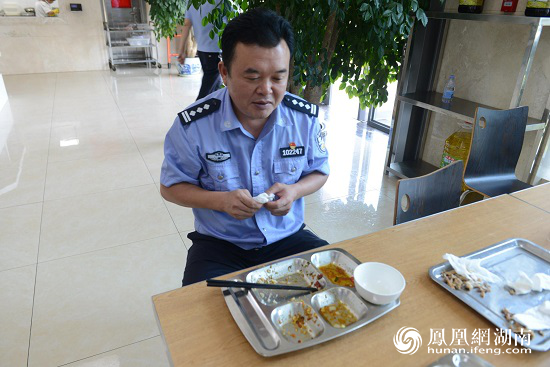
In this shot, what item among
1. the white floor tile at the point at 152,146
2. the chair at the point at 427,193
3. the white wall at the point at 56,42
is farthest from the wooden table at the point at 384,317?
the white wall at the point at 56,42

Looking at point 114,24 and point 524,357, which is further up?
point 114,24

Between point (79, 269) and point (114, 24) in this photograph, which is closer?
point (79, 269)

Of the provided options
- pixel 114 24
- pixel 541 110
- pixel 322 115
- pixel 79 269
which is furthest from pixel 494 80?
pixel 114 24

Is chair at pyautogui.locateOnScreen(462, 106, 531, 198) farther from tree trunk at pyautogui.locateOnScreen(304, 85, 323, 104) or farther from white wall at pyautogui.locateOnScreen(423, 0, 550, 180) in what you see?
tree trunk at pyautogui.locateOnScreen(304, 85, 323, 104)

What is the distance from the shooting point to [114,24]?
287 inches

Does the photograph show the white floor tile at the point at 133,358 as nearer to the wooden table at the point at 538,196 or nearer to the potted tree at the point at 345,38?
the wooden table at the point at 538,196

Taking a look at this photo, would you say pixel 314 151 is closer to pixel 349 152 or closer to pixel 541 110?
pixel 541 110

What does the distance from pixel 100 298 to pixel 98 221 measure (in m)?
0.77

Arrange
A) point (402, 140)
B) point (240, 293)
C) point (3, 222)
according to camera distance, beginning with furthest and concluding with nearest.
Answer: point (402, 140), point (3, 222), point (240, 293)

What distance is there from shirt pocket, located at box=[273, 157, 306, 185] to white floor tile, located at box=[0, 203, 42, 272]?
1.61 metres

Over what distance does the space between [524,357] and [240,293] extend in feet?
2.01

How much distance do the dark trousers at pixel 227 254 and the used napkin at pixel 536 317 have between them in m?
0.70

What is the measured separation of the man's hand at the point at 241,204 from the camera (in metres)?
1.24

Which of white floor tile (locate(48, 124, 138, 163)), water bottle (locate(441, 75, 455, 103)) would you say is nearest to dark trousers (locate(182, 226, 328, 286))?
water bottle (locate(441, 75, 455, 103))
